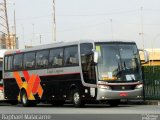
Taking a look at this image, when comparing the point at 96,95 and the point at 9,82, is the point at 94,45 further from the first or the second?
the point at 9,82

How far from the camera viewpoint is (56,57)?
29578 millimetres

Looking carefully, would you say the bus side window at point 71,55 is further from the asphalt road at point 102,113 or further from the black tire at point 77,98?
the asphalt road at point 102,113

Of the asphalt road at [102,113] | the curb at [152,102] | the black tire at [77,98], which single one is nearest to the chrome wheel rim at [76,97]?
the black tire at [77,98]

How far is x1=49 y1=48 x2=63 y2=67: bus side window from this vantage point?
29125 mm

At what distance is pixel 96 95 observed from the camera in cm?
2686

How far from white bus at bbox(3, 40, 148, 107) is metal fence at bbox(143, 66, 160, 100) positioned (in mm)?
2812

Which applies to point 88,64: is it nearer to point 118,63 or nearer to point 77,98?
point 118,63

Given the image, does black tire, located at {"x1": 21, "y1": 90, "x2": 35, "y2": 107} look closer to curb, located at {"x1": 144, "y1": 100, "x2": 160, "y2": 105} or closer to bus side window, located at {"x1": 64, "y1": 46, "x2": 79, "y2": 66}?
bus side window, located at {"x1": 64, "y1": 46, "x2": 79, "y2": 66}

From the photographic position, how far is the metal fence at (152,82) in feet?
101

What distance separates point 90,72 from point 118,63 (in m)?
1.44

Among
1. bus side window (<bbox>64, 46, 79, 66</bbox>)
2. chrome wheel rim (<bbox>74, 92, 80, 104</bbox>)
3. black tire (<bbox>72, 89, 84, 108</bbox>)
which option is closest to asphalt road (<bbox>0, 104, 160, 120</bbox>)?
black tire (<bbox>72, 89, 84, 108</bbox>)

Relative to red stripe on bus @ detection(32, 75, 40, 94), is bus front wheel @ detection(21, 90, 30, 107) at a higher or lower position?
lower

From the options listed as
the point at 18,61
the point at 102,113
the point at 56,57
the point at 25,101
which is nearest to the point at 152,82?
the point at 56,57

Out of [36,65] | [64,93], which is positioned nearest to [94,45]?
[64,93]
